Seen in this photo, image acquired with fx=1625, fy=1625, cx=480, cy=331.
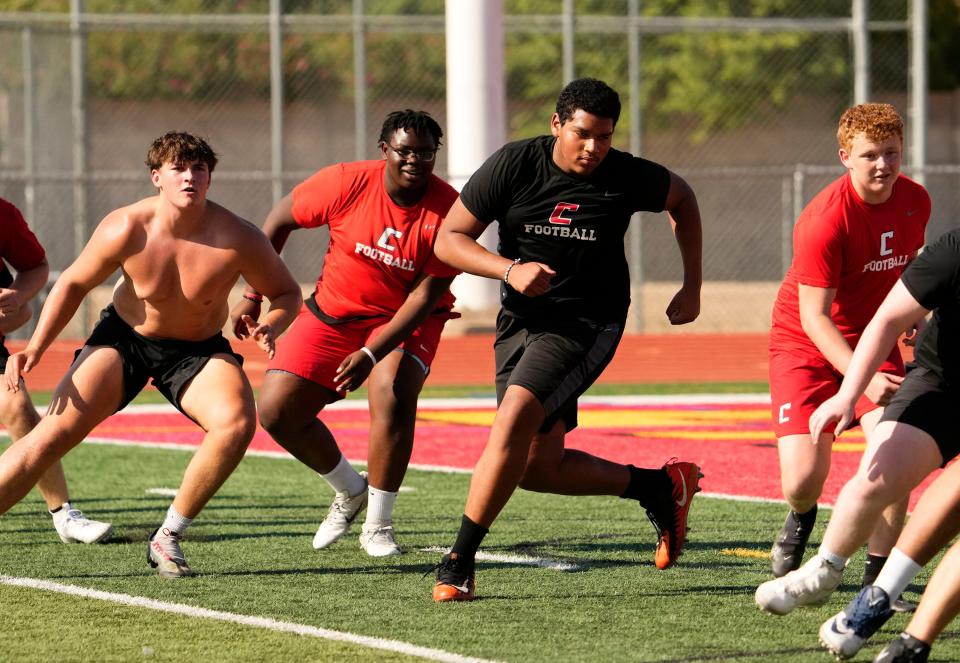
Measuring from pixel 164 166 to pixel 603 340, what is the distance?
1.97m

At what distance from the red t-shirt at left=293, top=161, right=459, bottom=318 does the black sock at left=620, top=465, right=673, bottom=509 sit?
134cm

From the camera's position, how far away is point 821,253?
6355 mm

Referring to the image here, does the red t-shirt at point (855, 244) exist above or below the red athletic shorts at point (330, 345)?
above

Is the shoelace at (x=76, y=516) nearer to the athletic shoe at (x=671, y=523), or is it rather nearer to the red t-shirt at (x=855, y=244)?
the athletic shoe at (x=671, y=523)

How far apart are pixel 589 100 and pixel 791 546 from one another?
6.79 feet

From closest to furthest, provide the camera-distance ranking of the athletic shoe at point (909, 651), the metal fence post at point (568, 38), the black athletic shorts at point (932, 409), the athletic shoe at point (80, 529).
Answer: the athletic shoe at point (909, 651)
the black athletic shorts at point (932, 409)
the athletic shoe at point (80, 529)
the metal fence post at point (568, 38)

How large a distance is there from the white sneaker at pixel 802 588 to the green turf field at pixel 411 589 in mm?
A: 170

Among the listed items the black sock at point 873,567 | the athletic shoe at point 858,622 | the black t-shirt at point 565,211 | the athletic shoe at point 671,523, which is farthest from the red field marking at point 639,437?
the athletic shoe at point 858,622

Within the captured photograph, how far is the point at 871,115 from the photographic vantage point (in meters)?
6.24

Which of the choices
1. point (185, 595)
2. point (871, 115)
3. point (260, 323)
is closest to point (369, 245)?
point (260, 323)

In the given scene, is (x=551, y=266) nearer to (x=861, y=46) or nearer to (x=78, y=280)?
(x=78, y=280)

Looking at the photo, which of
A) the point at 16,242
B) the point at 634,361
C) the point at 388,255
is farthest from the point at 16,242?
the point at 634,361

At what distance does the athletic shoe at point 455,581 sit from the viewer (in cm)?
635

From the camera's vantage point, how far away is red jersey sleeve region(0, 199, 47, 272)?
7895 mm
